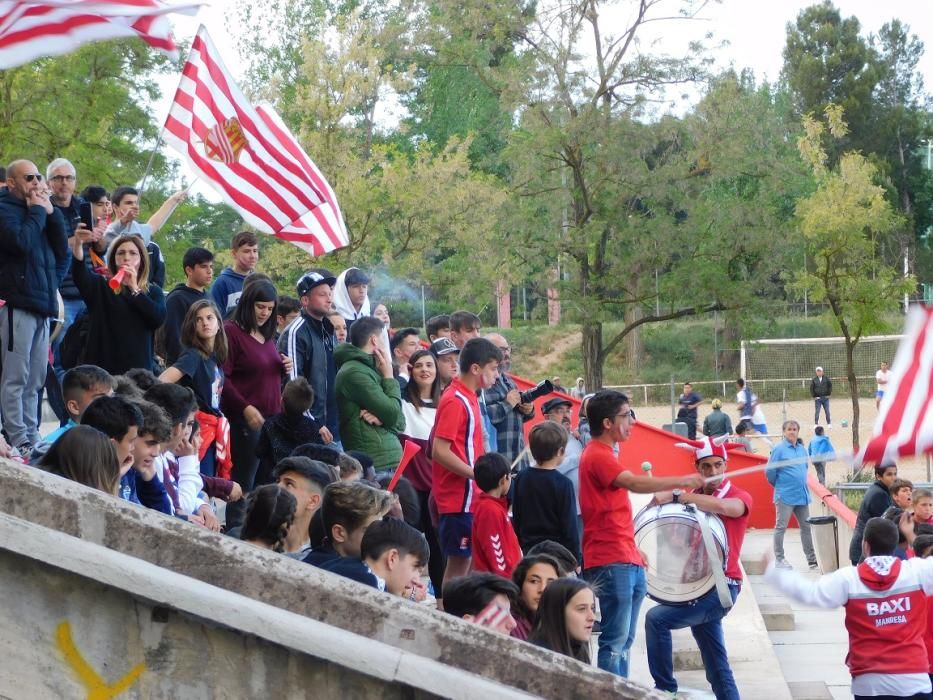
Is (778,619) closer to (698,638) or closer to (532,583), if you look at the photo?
(698,638)

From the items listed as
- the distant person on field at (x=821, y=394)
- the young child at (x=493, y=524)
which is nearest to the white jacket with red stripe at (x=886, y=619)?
the young child at (x=493, y=524)

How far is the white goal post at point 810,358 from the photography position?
48.1 m

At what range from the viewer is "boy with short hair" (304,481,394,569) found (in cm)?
618

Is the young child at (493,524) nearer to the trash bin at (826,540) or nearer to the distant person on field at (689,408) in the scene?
the trash bin at (826,540)

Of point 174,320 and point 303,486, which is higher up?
point 174,320

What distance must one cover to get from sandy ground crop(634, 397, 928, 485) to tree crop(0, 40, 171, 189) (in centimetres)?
1437

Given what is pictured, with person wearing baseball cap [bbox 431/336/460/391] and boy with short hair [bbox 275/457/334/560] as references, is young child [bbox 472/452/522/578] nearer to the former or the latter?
boy with short hair [bbox 275/457/334/560]

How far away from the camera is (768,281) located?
2761 centimetres

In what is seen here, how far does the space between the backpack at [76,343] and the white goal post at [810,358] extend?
40107 mm

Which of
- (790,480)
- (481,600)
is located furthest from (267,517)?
(790,480)

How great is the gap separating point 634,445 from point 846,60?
52.9 metres

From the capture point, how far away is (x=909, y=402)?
Answer: 5.48 meters

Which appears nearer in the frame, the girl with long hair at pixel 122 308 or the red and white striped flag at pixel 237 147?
the girl with long hair at pixel 122 308

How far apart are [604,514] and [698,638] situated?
1.52 meters
